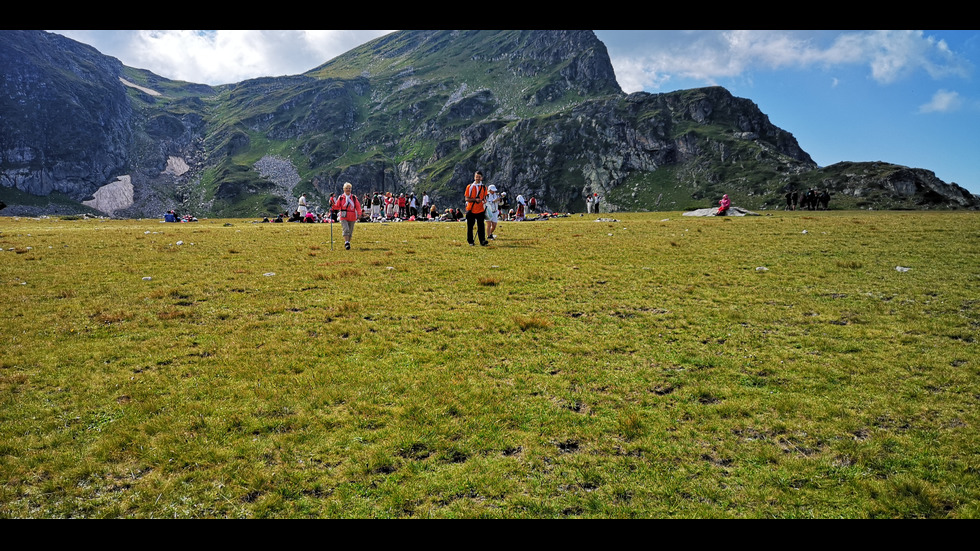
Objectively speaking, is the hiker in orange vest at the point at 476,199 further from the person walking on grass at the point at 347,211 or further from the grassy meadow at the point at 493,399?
the grassy meadow at the point at 493,399

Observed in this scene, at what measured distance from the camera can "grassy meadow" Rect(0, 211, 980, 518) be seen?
16.2 feet

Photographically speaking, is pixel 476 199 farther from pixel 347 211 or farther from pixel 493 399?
pixel 493 399

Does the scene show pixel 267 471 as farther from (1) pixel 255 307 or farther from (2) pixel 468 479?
(1) pixel 255 307

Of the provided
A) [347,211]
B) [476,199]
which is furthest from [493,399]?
[347,211]

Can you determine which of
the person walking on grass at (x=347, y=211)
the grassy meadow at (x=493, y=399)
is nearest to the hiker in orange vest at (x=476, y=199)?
the person walking on grass at (x=347, y=211)

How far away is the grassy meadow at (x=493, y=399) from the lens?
494 cm

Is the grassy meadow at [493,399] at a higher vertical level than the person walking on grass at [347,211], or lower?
lower

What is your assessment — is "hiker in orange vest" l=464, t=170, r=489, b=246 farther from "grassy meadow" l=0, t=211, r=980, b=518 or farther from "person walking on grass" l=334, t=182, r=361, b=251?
"grassy meadow" l=0, t=211, r=980, b=518

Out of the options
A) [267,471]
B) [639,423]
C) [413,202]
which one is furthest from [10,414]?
[413,202]

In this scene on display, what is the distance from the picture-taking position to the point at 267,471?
533 centimetres

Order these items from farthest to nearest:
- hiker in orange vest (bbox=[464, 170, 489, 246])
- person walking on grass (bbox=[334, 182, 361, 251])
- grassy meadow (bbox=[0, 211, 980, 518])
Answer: person walking on grass (bbox=[334, 182, 361, 251])
hiker in orange vest (bbox=[464, 170, 489, 246])
grassy meadow (bbox=[0, 211, 980, 518])

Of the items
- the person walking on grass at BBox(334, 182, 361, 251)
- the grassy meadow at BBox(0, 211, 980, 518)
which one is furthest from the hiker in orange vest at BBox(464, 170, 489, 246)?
the grassy meadow at BBox(0, 211, 980, 518)

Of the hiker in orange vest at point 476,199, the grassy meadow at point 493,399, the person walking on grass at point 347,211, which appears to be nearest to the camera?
the grassy meadow at point 493,399
